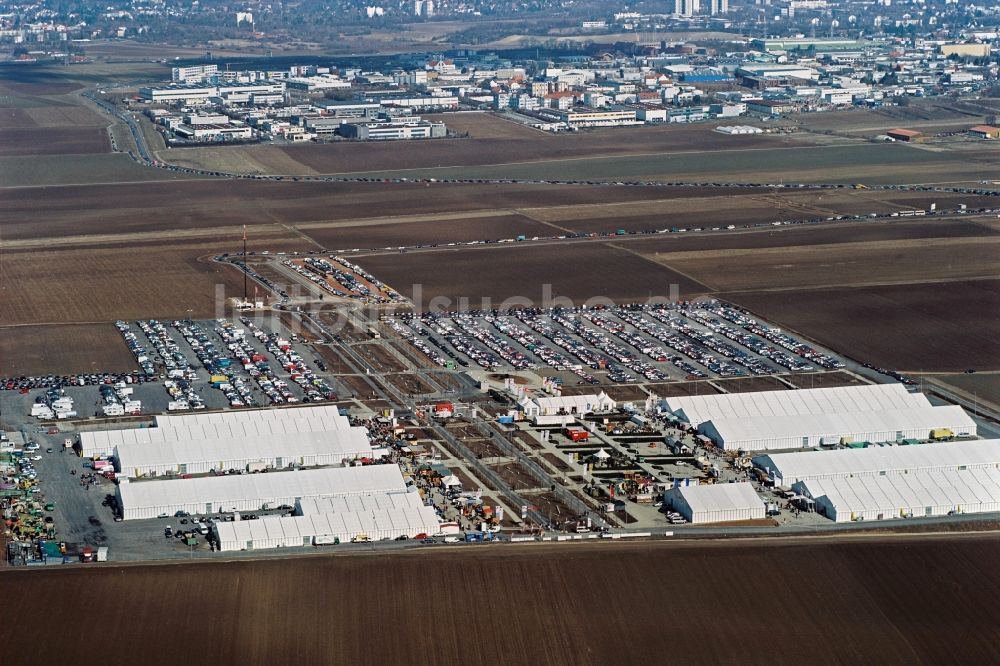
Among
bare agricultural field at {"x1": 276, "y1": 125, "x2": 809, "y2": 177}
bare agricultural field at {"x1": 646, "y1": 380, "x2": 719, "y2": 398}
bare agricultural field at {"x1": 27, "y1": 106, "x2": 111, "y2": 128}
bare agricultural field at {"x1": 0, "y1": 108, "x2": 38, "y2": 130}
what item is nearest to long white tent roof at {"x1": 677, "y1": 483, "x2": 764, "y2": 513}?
bare agricultural field at {"x1": 646, "y1": 380, "x2": 719, "y2": 398}

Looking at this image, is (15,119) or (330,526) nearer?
(330,526)

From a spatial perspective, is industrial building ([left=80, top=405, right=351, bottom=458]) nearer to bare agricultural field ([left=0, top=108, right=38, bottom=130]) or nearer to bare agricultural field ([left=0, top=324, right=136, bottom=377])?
bare agricultural field ([left=0, top=324, right=136, bottom=377])

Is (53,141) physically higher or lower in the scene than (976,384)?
higher

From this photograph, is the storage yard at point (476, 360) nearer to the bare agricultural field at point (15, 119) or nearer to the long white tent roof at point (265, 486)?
the long white tent roof at point (265, 486)

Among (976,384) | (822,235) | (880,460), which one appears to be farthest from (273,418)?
(822,235)

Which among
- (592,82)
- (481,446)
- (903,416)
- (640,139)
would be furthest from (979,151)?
(481,446)

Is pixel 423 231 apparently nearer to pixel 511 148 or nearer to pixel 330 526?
pixel 511 148

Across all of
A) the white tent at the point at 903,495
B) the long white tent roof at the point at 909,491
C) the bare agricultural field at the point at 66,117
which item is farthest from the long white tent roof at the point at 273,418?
the bare agricultural field at the point at 66,117
